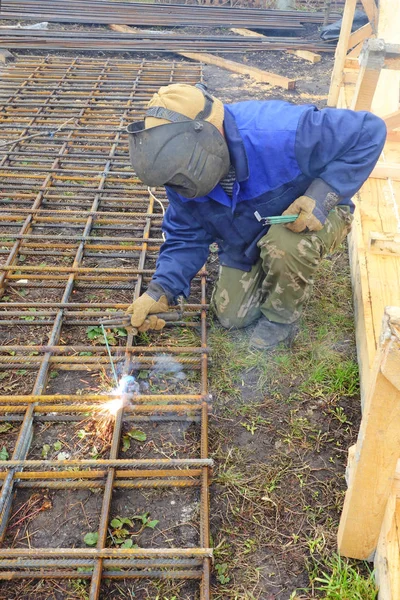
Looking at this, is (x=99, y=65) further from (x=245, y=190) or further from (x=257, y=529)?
(x=257, y=529)

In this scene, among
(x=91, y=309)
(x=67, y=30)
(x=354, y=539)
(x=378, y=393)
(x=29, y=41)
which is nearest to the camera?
(x=378, y=393)

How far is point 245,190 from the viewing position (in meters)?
2.82

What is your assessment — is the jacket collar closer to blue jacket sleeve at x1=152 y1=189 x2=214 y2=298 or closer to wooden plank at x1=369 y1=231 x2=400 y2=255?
blue jacket sleeve at x1=152 y1=189 x2=214 y2=298

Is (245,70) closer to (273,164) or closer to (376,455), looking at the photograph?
(273,164)

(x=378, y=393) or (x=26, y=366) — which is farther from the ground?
(x=378, y=393)

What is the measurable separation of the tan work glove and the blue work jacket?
1.4 inches

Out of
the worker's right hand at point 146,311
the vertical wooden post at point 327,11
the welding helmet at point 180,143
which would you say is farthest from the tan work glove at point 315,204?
the vertical wooden post at point 327,11

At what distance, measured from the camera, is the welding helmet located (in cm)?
235

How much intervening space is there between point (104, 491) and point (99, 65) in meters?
6.09

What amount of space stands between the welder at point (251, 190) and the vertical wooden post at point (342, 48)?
9.73 feet

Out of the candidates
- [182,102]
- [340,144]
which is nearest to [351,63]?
[340,144]

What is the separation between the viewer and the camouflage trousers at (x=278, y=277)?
286 centimetres

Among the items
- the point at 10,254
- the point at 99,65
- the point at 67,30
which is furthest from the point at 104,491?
the point at 67,30

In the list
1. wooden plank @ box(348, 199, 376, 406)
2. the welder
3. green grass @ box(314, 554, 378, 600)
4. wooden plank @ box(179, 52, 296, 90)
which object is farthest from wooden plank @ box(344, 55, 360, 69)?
green grass @ box(314, 554, 378, 600)
